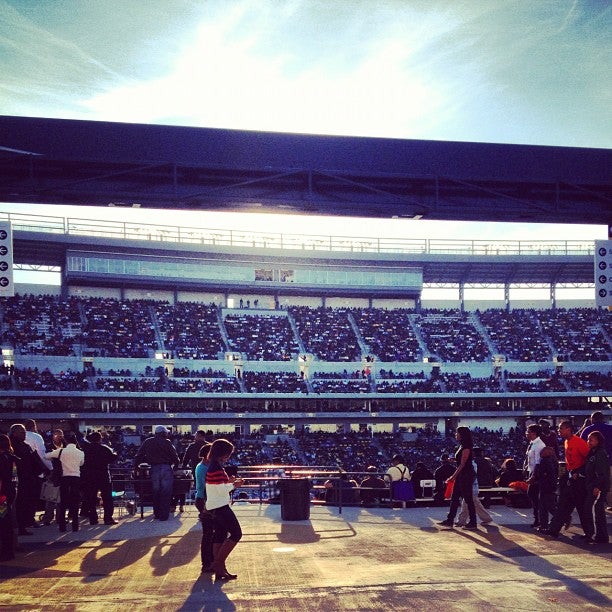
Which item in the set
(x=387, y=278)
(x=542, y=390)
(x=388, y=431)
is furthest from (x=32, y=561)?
(x=387, y=278)

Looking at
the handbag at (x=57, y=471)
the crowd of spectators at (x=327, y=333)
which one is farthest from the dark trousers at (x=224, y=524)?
the crowd of spectators at (x=327, y=333)

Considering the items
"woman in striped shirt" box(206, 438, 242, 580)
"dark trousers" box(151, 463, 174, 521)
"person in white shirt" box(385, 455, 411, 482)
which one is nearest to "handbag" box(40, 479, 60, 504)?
"dark trousers" box(151, 463, 174, 521)

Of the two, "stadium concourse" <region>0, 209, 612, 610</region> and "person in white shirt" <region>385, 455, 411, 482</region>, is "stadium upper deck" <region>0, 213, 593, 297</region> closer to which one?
"stadium concourse" <region>0, 209, 612, 610</region>

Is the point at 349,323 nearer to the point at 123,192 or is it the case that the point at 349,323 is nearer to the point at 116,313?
the point at 116,313

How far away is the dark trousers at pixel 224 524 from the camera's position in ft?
29.3

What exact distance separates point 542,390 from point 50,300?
35817 millimetres

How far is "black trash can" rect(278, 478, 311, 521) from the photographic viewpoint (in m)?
14.5

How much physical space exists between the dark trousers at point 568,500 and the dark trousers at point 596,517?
0.35ft

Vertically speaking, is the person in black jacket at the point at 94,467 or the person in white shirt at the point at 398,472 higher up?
the person in black jacket at the point at 94,467

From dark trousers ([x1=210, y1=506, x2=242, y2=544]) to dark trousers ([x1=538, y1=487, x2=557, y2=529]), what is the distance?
18.7ft

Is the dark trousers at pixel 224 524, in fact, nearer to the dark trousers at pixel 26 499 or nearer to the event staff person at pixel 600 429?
the dark trousers at pixel 26 499

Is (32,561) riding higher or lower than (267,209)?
lower

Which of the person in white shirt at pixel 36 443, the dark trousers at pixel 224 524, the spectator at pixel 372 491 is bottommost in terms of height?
the spectator at pixel 372 491

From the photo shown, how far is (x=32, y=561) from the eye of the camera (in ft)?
34.4
